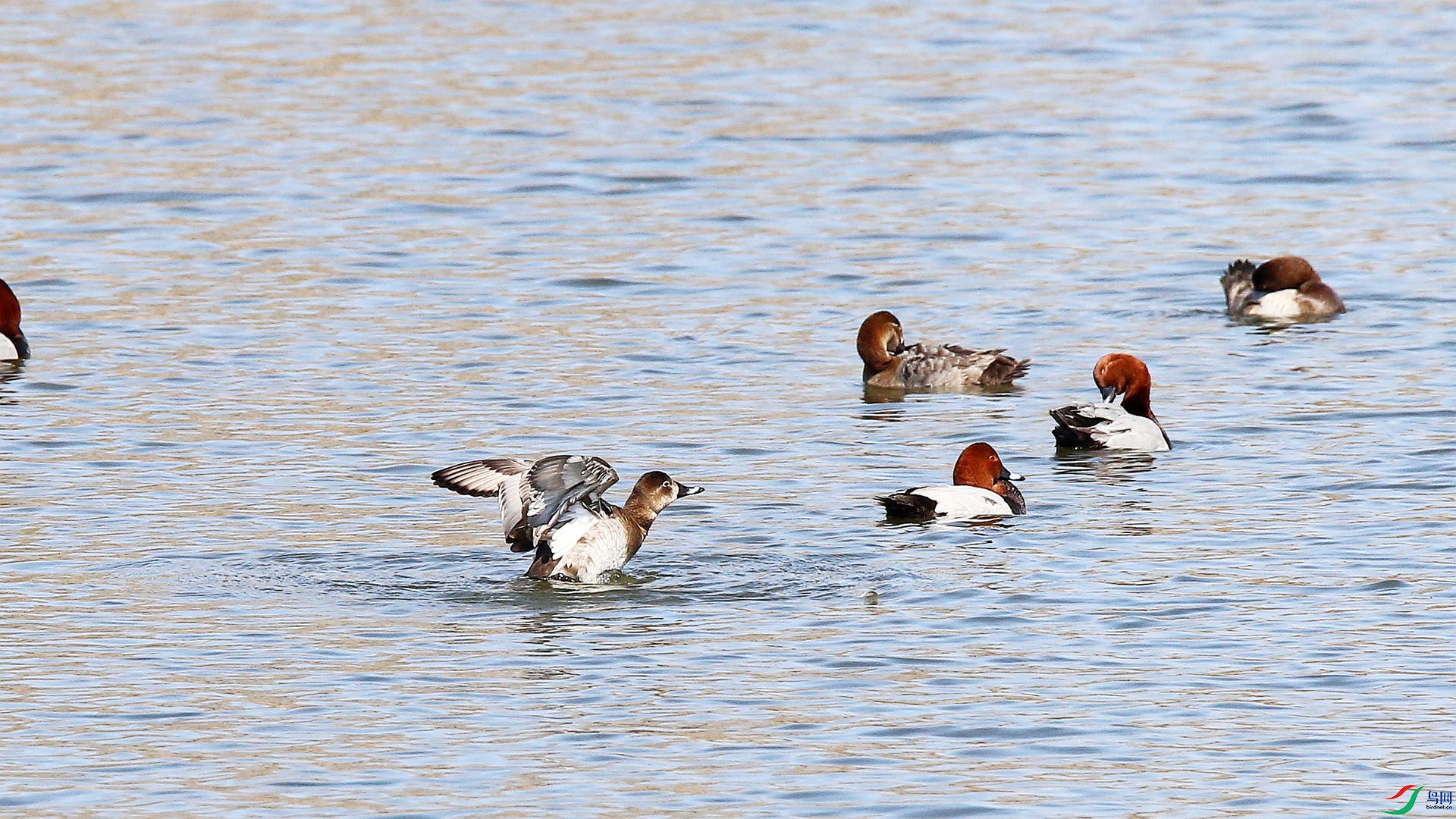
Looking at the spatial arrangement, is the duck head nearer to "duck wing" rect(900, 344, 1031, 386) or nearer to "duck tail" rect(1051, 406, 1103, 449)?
"duck tail" rect(1051, 406, 1103, 449)

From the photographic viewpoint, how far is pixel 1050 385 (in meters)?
16.8

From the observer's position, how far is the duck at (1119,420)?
1462 centimetres

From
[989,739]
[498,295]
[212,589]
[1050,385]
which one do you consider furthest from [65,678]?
[498,295]

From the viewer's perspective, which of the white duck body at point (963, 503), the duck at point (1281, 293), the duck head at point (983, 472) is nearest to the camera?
the white duck body at point (963, 503)

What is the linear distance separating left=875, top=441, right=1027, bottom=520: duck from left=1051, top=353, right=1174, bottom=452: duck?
1.57 meters

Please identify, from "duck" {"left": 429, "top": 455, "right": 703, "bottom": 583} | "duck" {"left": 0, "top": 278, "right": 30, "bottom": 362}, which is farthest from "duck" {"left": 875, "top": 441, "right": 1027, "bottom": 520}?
"duck" {"left": 0, "top": 278, "right": 30, "bottom": 362}

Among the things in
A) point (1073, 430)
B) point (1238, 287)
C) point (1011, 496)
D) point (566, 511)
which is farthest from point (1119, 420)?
point (1238, 287)

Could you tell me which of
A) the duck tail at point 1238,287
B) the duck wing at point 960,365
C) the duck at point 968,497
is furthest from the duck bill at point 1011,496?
the duck tail at point 1238,287

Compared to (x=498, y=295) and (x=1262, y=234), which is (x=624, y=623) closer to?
(x=498, y=295)

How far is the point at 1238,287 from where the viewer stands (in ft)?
62.8

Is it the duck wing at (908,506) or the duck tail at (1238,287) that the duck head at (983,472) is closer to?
the duck wing at (908,506)

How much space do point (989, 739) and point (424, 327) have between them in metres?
10.00

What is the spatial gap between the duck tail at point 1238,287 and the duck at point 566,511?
816 centimetres

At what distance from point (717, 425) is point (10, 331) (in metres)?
5.58
